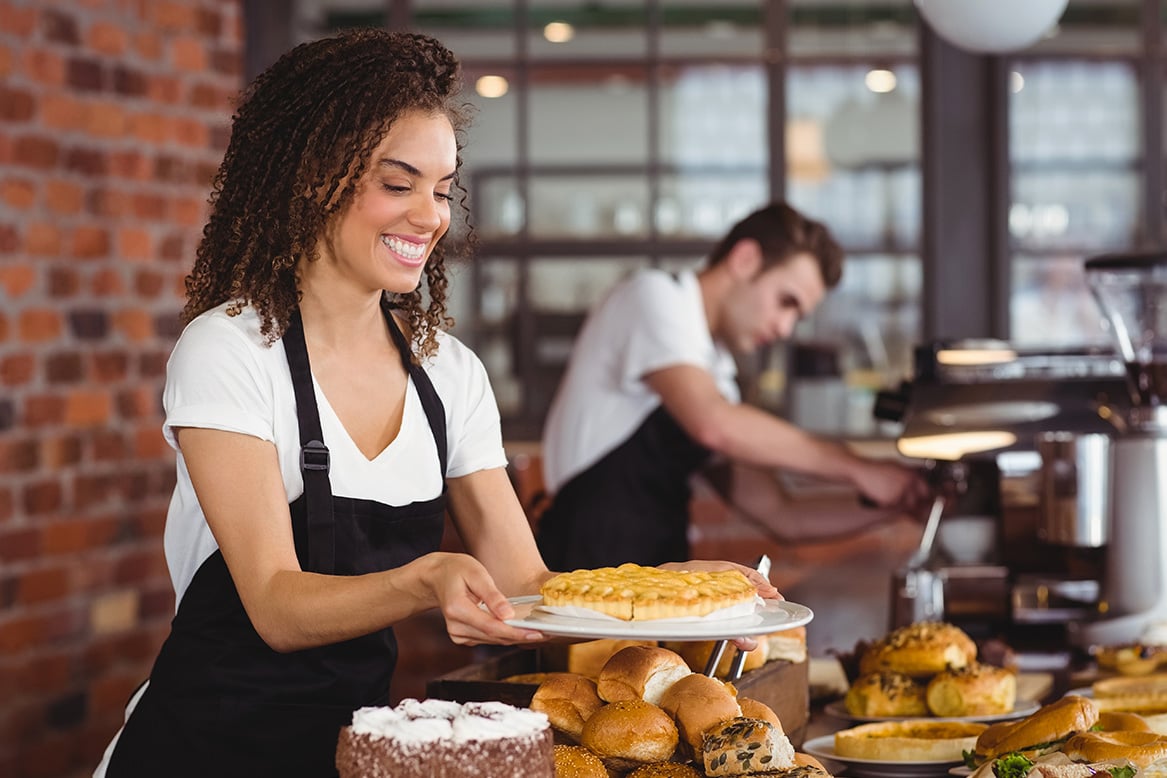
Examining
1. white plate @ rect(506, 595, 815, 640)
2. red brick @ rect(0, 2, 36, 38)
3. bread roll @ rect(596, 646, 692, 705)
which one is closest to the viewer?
white plate @ rect(506, 595, 815, 640)

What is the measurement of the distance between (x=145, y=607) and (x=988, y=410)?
72.7 inches

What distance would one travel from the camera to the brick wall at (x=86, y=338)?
2.86 meters

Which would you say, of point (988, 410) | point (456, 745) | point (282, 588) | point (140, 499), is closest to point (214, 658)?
point (282, 588)

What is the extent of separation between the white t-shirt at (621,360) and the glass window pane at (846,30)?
131cm

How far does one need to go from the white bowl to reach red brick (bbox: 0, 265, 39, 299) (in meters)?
1.78

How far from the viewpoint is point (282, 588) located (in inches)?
58.2

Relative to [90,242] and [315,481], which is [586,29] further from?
[315,481]

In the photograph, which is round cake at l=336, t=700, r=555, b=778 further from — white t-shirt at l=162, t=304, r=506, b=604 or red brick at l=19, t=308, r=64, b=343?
red brick at l=19, t=308, r=64, b=343

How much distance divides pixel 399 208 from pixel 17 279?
1.50 metres

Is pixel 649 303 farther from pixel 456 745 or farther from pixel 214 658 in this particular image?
pixel 456 745

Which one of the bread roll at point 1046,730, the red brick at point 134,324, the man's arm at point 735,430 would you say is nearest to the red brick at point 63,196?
the red brick at point 134,324

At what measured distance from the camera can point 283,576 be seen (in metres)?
1.49

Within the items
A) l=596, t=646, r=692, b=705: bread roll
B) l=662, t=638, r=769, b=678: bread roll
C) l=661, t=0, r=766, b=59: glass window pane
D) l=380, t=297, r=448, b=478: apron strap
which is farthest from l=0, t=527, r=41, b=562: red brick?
l=661, t=0, r=766, b=59: glass window pane

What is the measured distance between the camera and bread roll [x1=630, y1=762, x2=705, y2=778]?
4.40 feet
